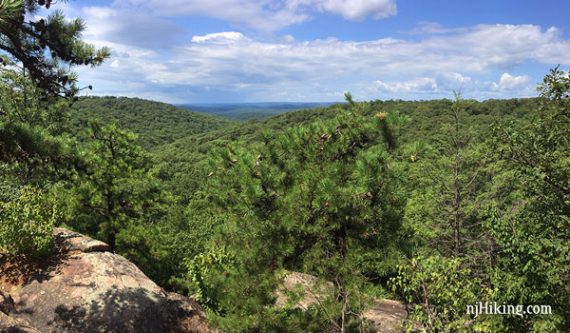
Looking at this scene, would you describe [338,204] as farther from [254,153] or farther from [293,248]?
[254,153]

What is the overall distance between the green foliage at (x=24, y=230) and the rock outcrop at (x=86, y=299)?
0.42 metres

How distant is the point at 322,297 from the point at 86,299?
5253 mm

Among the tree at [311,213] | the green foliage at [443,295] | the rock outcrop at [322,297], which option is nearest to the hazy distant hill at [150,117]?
the rock outcrop at [322,297]

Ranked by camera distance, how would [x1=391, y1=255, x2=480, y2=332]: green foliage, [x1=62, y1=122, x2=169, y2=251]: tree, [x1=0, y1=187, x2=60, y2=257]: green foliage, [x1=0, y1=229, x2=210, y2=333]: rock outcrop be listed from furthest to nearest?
[x1=62, y1=122, x2=169, y2=251]: tree, [x1=0, y1=187, x2=60, y2=257]: green foliage, [x1=0, y1=229, x2=210, y2=333]: rock outcrop, [x1=391, y1=255, x2=480, y2=332]: green foliage

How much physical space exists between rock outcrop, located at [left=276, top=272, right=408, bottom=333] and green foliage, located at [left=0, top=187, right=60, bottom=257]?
5.61 meters

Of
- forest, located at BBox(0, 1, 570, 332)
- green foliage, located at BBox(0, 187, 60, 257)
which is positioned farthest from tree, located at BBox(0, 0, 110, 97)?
green foliage, located at BBox(0, 187, 60, 257)

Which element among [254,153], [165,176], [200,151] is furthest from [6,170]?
[200,151]

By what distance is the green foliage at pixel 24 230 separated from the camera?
8.09 metres

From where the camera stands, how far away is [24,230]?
8273 millimetres

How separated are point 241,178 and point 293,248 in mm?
1738

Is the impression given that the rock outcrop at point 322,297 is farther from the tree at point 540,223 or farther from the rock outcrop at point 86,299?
the rock outcrop at point 86,299

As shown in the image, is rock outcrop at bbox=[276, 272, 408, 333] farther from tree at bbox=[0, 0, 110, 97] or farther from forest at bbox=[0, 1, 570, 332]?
tree at bbox=[0, 0, 110, 97]

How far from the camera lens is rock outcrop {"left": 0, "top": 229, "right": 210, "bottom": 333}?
7668mm

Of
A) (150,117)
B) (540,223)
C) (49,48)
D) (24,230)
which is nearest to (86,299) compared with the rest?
(24,230)
